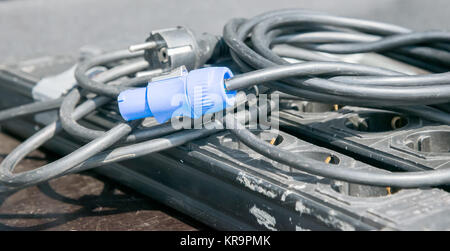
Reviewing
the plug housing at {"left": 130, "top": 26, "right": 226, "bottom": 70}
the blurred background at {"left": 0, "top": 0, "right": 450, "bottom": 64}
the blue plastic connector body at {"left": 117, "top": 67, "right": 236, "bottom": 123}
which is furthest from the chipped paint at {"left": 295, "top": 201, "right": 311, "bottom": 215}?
the blurred background at {"left": 0, "top": 0, "right": 450, "bottom": 64}

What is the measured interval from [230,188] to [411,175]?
0.19 metres

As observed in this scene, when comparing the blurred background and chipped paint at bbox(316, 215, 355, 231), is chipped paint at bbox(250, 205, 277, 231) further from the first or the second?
the blurred background

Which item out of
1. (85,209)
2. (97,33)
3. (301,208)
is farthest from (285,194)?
(97,33)

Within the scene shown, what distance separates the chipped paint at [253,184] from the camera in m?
0.64

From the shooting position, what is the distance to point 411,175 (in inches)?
23.8

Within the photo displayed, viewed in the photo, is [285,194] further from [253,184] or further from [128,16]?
[128,16]

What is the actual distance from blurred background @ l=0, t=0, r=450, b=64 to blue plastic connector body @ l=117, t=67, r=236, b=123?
0.78 metres

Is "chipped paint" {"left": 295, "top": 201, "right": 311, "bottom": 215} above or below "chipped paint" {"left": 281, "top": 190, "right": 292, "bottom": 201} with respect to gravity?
below

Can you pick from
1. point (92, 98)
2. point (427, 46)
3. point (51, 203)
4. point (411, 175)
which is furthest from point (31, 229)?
point (427, 46)

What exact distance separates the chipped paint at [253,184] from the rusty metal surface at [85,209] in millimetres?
104

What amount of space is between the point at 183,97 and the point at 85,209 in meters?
0.22

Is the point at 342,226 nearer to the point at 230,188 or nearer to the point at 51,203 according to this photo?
the point at 230,188

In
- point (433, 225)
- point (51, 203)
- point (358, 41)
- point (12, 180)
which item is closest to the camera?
point (433, 225)

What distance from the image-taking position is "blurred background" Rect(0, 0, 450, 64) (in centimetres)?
154
